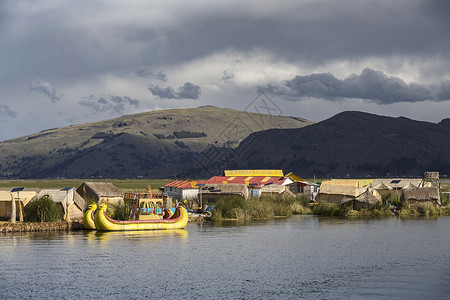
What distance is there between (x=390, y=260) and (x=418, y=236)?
39.1 feet

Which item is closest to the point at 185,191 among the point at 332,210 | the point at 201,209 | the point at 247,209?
the point at 201,209

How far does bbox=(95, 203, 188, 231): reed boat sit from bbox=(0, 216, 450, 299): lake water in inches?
37.3

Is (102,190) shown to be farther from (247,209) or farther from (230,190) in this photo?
(247,209)

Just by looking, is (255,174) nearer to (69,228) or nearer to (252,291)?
(69,228)

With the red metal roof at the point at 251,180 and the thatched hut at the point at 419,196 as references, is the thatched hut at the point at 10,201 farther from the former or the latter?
the red metal roof at the point at 251,180

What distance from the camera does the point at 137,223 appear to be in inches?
1944

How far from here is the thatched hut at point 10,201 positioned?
163 ft

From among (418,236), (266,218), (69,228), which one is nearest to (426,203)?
(266,218)

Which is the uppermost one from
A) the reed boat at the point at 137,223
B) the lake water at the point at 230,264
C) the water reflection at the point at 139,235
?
the reed boat at the point at 137,223

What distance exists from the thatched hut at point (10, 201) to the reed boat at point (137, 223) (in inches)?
254

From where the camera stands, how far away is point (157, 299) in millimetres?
25219

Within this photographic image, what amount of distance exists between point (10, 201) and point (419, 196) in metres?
44.3

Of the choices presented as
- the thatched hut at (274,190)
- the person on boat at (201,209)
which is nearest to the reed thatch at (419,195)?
the thatched hut at (274,190)

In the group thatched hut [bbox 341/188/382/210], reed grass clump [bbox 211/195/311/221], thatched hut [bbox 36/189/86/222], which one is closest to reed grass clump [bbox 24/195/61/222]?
thatched hut [bbox 36/189/86/222]
